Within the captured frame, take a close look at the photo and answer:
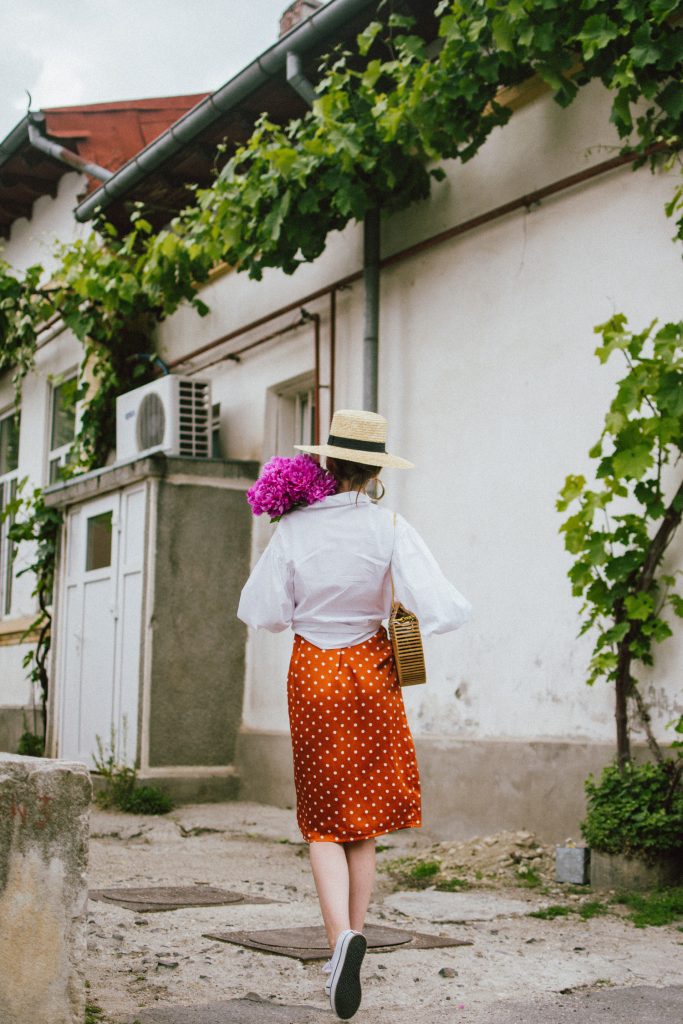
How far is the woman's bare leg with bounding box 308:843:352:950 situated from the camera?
3355mm

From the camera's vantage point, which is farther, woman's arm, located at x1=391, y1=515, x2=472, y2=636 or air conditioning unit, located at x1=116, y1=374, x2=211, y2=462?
air conditioning unit, located at x1=116, y1=374, x2=211, y2=462

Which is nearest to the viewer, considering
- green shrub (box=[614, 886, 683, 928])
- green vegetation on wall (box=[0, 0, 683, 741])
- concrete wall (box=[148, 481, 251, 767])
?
green shrub (box=[614, 886, 683, 928])

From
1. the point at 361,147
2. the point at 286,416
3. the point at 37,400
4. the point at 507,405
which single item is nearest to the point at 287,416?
the point at 286,416

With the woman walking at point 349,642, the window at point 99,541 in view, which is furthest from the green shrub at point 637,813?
the window at point 99,541

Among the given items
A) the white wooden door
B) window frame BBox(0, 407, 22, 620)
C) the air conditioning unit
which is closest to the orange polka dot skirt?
the white wooden door

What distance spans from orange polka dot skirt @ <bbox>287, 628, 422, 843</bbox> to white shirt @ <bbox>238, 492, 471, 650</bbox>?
0.32 feet

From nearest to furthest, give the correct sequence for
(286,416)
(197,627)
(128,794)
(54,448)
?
(128,794) < (197,627) < (286,416) < (54,448)

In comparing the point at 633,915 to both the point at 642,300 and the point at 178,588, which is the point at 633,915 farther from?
the point at 178,588

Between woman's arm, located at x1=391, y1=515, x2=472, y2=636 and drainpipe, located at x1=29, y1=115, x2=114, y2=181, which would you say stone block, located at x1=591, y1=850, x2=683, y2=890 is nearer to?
woman's arm, located at x1=391, y1=515, x2=472, y2=636

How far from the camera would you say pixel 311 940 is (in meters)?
4.18

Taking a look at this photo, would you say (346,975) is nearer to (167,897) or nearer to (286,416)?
(167,897)

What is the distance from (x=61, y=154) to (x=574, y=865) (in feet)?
28.3

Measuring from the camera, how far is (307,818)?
359 centimetres

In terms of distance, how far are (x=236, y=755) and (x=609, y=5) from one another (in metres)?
5.31
